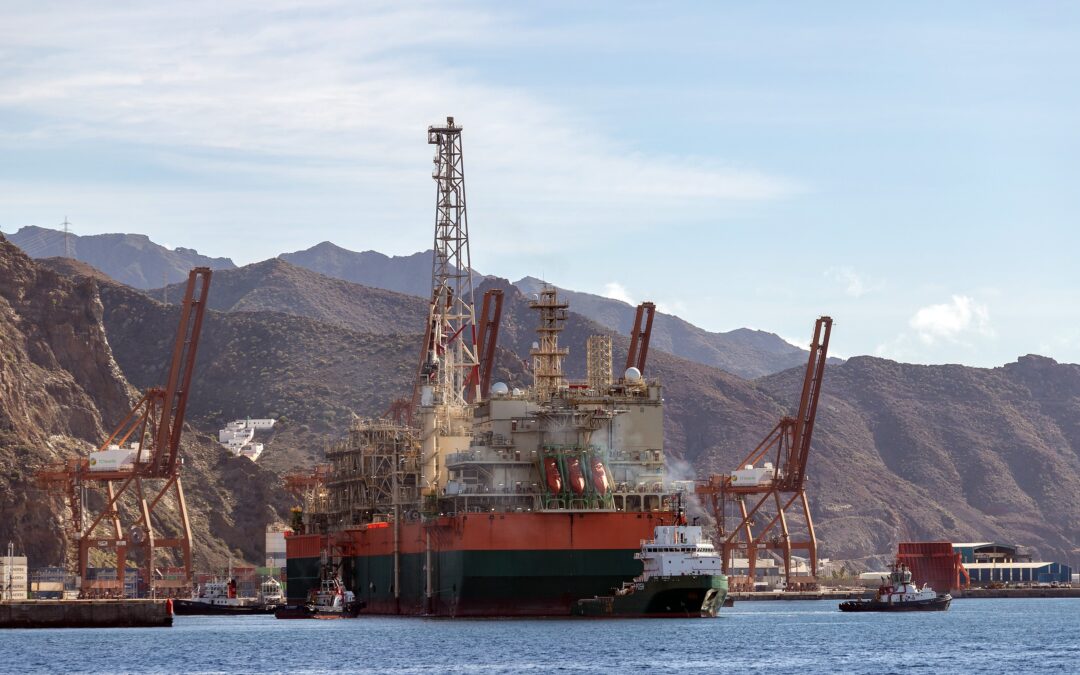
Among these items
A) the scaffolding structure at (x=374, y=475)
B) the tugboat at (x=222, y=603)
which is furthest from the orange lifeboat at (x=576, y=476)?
the tugboat at (x=222, y=603)

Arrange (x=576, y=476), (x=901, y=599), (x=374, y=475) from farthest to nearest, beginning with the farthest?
(x=901, y=599) < (x=374, y=475) < (x=576, y=476)

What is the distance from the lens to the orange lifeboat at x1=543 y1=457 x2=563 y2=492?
102625mm

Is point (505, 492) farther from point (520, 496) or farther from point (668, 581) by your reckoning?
point (668, 581)

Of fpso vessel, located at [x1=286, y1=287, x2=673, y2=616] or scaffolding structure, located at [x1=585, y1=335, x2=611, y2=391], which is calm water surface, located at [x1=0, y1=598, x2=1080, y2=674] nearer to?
fpso vessel, located at [x1=286, y1=287, x2=673, y2=616]

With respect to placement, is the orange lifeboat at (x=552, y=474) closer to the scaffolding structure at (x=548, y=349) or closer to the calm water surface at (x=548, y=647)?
the calm water surface at (x=548, y=647)

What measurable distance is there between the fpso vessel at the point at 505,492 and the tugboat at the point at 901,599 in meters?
34.1

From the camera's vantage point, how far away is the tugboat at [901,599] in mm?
138000

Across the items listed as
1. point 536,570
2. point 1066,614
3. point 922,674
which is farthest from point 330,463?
point 922,674

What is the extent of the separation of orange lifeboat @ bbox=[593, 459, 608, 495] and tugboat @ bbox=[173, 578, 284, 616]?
139 feet

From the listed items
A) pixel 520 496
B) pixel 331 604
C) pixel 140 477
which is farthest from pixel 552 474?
pixel 140 477

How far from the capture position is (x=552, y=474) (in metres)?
103

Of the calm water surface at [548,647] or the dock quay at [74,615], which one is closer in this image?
the calm water surface at [548,647]

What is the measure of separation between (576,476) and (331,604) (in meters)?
26.0

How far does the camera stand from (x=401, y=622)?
109 metres
